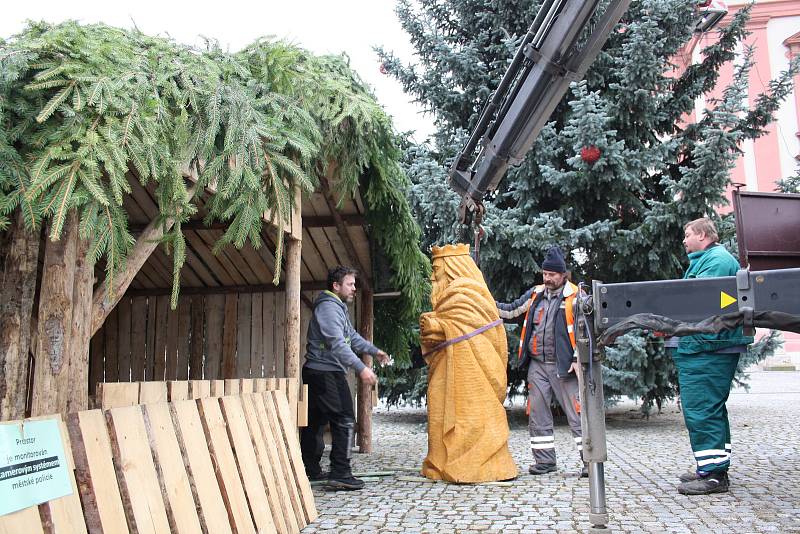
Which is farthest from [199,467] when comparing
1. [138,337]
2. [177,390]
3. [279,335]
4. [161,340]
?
[138,337]

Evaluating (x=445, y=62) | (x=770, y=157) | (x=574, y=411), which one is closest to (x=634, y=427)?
(x=574, y=411)

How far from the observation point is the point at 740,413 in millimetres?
12102

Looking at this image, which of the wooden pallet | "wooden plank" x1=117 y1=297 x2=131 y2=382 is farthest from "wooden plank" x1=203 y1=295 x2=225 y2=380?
the wooden pallet

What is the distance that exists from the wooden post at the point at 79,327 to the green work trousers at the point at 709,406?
3820mm

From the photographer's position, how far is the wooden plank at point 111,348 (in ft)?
26.9

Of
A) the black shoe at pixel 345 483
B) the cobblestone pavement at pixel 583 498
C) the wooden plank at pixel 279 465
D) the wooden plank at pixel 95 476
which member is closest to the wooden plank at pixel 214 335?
the cobblestone pavement at pixel 583 498

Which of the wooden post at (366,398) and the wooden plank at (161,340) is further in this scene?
the wooden post at (366,398)

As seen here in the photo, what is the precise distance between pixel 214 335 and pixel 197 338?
0.19 metres

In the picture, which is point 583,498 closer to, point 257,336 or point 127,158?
point 127,158

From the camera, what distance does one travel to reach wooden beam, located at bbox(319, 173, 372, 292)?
6.64 m

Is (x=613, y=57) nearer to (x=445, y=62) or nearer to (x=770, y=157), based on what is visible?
(x=445, y=62)

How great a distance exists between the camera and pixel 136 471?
2961 mm

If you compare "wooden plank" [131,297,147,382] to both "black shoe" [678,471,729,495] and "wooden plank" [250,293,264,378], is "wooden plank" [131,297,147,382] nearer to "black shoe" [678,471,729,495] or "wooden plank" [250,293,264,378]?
"wooden plank" [250,293,264,378]

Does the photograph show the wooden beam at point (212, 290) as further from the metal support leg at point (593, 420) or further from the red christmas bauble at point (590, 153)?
the metal support leg at point (593, 420)
